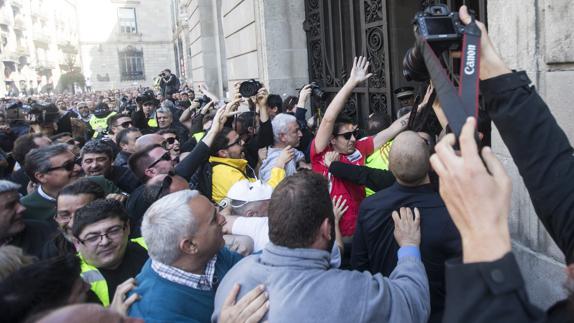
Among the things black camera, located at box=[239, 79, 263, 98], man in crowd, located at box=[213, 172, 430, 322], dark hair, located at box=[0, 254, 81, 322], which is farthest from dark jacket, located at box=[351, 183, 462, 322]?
black camera, located at box=[239, 79, 263, 98]

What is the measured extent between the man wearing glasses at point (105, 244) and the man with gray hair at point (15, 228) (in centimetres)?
66

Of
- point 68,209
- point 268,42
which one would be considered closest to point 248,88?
point 268,42

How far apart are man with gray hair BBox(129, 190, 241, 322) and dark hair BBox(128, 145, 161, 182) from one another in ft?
5.50

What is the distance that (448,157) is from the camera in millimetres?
1041

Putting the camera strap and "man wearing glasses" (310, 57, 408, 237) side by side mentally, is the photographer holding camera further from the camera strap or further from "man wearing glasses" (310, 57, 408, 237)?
the camera strap

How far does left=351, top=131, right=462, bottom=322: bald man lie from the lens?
2.45 metres

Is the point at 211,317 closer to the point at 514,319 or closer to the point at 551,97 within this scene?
the point at 514,319

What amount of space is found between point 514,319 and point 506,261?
110 millimetres

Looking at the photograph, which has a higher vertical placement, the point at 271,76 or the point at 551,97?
the point at 271,76

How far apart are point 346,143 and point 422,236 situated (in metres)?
1.59

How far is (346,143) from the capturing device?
3.94m

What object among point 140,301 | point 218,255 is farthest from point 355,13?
point 140,301

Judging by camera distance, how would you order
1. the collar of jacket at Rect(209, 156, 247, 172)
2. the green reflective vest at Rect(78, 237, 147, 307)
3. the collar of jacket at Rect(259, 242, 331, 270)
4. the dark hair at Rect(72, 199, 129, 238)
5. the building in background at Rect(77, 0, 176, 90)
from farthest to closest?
the building in background at Rect(77, 0, 176, 90) → the collar of jacket at Rect(209, 156, 247, 172) → the dark hair at Rect(72, 199, 129, 238) → the green reflective vest at Rect(78, 237, 147, 307) → the collar of jacket at Rect(259, 242, 331, 270)

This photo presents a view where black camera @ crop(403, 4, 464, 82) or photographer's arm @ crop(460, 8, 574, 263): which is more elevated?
black camera @ crop(403, 4, 464, 82)
